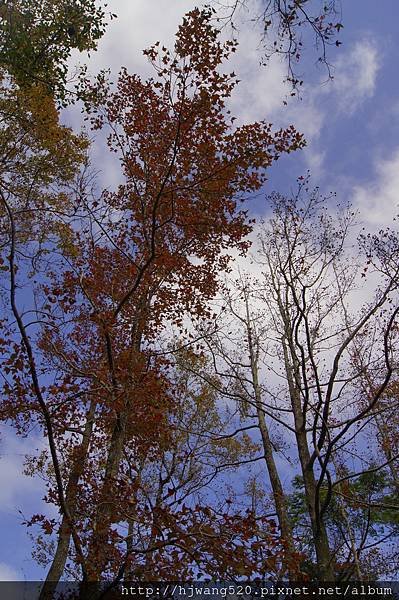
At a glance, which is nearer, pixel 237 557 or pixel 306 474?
pixel 237 557

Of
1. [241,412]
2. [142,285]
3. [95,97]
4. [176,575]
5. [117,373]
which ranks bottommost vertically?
[176,575]

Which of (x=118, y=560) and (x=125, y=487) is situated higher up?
(x=125, y=487)

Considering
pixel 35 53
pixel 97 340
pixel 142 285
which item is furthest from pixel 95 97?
pixel 97 340

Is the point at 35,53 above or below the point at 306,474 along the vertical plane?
above

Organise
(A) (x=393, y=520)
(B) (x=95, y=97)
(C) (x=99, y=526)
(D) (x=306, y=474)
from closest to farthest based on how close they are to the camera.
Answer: (C) (x=99, y=526) < (D) (x=306, y=474) < (B) (x=95, y=97) < (A) (x=393, y=520)

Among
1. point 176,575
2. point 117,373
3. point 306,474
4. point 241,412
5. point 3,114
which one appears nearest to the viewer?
point 176,575

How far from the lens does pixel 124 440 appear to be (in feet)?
25.1

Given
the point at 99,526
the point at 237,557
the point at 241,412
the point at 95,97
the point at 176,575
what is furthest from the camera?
the point at 241,412

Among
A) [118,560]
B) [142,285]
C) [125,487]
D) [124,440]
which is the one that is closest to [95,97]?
[142,285]

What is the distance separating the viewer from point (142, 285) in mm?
9047

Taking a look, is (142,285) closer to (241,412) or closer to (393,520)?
(241,412)

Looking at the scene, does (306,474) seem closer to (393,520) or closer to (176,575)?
(176,575)

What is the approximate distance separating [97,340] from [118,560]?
190 inches

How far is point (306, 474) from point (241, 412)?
4.21 m
